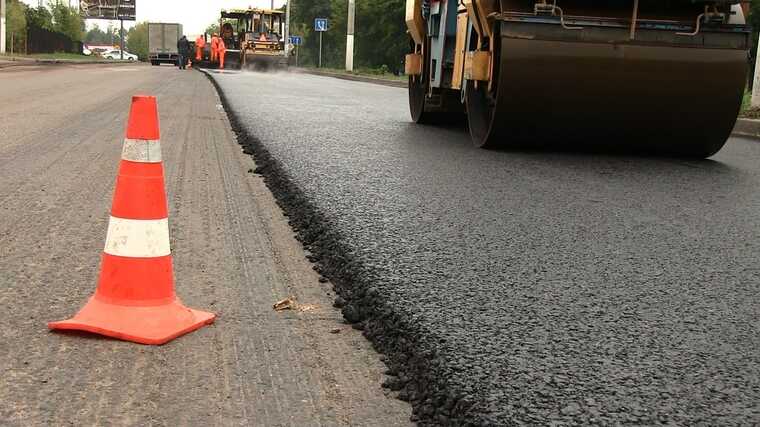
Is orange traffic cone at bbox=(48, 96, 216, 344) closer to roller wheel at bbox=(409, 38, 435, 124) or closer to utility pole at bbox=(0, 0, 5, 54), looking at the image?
roller wheel at bbox=(409, 38, 435, 124)

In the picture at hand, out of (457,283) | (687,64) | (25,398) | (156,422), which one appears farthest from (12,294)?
(687,64)

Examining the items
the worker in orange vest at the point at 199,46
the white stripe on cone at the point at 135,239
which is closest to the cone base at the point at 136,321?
the white stripe on cone at the point at 135,239

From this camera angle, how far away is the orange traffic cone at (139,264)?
9.12 feet

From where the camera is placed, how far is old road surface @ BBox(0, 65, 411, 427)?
229cm

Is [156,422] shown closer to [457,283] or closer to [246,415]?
[246,415]

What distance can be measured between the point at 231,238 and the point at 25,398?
194 centimetres

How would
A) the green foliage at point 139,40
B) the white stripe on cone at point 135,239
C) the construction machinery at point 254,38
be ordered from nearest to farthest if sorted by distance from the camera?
the white stripe on cone at point 135,239 < the construction machinery at point 254,38 < the green foliage at point 139,40

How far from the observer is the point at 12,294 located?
3162 millimetres

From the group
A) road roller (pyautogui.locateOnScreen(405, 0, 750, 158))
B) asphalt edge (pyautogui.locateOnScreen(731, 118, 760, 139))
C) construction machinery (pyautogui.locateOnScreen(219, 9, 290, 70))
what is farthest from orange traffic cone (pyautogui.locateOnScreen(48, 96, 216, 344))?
construction machinery (pyautogui.locateOnScreen(219, 9, 290, 70))

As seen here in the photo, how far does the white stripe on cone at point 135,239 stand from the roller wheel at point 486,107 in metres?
4.57

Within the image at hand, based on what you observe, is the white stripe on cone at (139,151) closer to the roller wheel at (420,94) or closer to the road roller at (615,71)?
the road roller at (615,71)

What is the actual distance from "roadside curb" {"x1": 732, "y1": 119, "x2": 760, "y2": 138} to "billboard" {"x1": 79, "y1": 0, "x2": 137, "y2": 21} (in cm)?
7674

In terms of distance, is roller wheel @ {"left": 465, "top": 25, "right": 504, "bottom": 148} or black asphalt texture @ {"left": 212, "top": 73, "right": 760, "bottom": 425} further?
roller wheel @ {"left": 465, "top": 25, "right": 504, "bottom": 148}

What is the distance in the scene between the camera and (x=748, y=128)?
1116 cm
